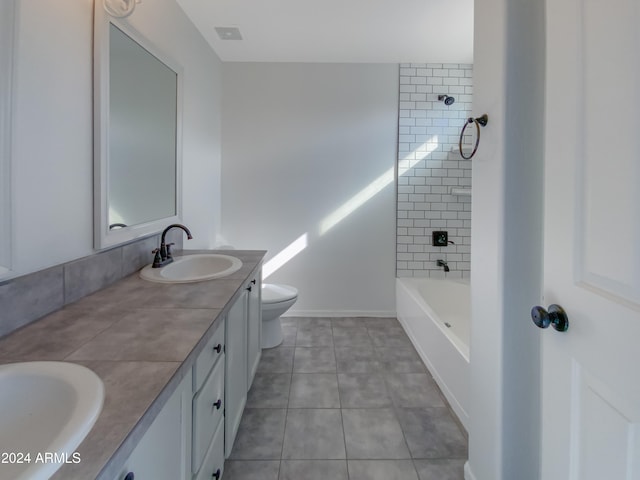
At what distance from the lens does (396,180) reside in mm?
3340

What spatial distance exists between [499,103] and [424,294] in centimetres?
226

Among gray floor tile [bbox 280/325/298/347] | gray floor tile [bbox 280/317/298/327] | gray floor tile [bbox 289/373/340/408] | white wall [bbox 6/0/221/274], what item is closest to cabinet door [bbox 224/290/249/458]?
gray floor tile [bbox 289/373/340/408]

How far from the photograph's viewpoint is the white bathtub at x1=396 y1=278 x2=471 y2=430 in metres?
1.93

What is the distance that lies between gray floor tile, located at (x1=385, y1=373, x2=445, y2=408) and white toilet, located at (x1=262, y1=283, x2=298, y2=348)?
2.94ft

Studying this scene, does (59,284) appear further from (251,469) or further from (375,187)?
(375,187)

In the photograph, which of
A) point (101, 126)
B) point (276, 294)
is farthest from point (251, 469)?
point (101, 126)

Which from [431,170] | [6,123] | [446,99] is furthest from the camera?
[431,170]

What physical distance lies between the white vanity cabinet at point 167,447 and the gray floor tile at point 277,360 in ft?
4.91

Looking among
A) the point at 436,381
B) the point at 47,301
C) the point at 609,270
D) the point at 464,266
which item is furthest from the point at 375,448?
the point at 464,266

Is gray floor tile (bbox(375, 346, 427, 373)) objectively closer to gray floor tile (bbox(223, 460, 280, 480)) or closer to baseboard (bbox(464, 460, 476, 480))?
baseboard (bbox(464, 460, 476, 480))

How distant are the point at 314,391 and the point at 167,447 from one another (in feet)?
4.85

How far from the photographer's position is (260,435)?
179 cm

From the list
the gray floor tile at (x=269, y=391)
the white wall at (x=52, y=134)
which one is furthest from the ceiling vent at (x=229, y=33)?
the gray floor tile at (x=269, y=391)

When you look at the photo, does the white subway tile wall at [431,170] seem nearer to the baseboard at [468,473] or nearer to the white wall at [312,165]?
the white wall at [312,165]
